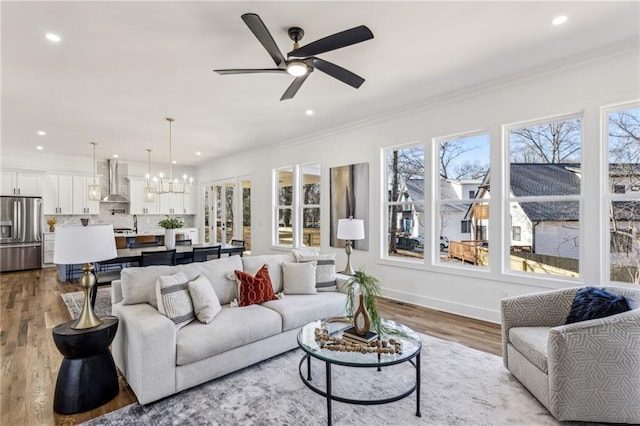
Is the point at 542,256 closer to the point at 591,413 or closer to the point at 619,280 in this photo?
the point at 619,280

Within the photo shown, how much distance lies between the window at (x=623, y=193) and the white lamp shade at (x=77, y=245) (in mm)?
4464

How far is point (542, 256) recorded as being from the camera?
362cm

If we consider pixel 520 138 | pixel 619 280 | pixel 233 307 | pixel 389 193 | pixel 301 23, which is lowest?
pixel 233 307

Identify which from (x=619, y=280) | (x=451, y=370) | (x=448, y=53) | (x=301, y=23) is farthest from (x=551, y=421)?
(x=301, y=23)

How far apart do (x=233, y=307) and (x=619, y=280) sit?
372cm

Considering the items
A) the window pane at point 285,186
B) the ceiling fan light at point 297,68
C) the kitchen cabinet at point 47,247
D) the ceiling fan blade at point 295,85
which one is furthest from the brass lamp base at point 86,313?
the kitchen cabinet at point 47,247

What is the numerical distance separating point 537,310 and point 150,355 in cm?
287

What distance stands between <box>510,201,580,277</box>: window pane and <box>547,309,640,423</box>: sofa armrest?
1675 millimetres

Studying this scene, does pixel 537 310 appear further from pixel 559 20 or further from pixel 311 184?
pixel 311 184

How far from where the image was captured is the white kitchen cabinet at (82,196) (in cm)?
793

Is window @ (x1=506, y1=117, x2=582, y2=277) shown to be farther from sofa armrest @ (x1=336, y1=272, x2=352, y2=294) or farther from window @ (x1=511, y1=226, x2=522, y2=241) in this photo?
sofa armrest @ (x1=336, y1=272, x2=352, y2=294)

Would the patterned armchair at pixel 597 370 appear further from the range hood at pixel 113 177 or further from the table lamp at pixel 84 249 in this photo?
the range hood at pixel 113 177

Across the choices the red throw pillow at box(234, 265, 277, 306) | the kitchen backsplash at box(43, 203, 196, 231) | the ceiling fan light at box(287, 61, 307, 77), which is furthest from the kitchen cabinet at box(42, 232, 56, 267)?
the ceiling fan light at box(287, 61, 307, 77)

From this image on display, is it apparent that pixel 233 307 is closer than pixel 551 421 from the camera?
No
